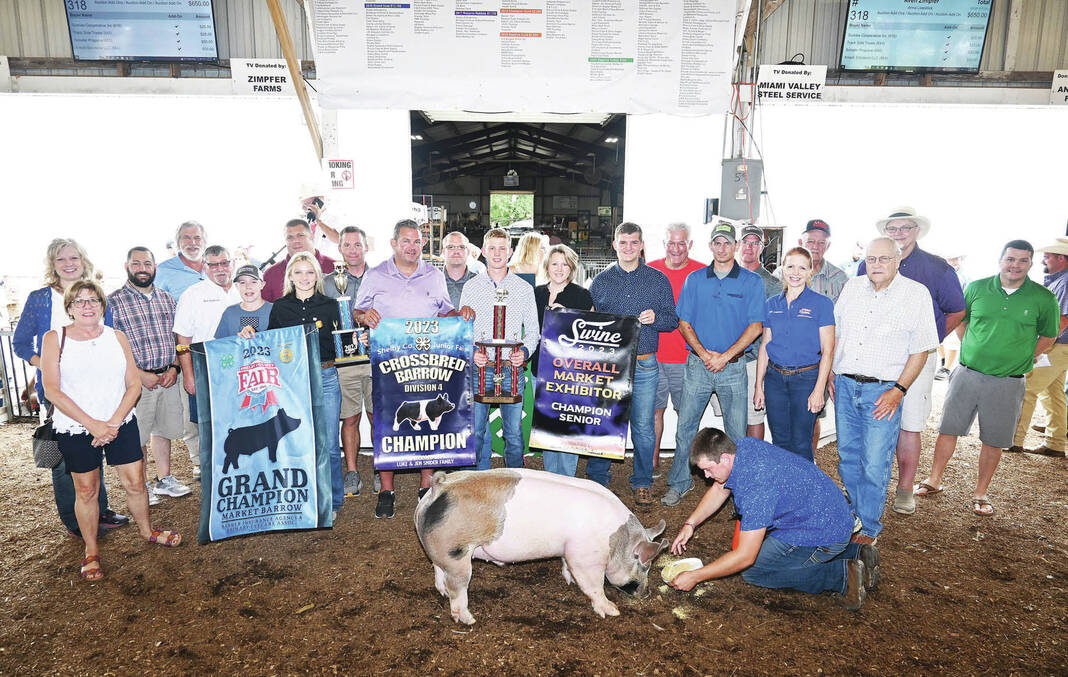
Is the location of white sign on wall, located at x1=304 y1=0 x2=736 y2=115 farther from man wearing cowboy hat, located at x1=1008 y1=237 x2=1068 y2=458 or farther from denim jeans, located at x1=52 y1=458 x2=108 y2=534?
denim jeans, located at x1=52 y1=458 x2=108 y2=534

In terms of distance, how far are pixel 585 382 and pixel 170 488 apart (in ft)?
11.9

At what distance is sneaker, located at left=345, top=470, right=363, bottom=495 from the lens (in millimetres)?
5031

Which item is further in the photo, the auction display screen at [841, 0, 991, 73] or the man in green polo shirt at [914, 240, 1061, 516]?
the auction display screen at [841, 0, 991, 73]

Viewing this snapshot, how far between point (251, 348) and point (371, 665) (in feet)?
6.99

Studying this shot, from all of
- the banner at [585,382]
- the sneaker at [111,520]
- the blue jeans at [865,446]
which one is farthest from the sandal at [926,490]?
the sneaker at [111,520]

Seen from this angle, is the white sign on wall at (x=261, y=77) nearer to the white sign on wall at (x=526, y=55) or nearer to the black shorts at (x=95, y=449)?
the white sign on wall at (x=526, y=55)

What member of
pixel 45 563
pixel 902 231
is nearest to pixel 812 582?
pixel 902 231

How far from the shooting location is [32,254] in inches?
360

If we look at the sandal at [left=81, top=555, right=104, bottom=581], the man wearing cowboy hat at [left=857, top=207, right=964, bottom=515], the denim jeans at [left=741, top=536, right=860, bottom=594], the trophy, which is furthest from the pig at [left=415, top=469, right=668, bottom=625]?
the man wearing cowboy hat at [left=857, top=207, right=964, bottom=515]

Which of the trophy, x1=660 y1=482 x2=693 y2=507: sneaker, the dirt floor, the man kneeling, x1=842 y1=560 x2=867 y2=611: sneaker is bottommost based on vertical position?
the dirt floor

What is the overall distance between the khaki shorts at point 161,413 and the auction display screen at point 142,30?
5.04 metres

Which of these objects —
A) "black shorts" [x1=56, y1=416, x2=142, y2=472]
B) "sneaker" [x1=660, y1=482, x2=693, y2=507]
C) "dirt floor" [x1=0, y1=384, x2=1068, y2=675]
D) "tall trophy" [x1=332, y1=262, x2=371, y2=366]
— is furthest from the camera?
"sneaker" [x1=660, y1=482, x2=693, y2=507]

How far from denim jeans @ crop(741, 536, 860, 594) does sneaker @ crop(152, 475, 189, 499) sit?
457 centimetres

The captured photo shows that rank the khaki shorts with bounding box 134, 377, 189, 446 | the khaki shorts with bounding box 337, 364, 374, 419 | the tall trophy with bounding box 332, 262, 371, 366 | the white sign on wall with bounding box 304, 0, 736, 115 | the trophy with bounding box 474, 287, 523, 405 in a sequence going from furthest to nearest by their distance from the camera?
the white sign on wall with bounding box 304, 0, 736, 115, the khaki shorts with bounding box 337, 364, 374, 419, the khaki shorts with bounding box 134, 377, 189, 446, the trophy with bounding box 474, 287, 523, 405, the tall trophy with bounding box 332, 262, 371, 366
